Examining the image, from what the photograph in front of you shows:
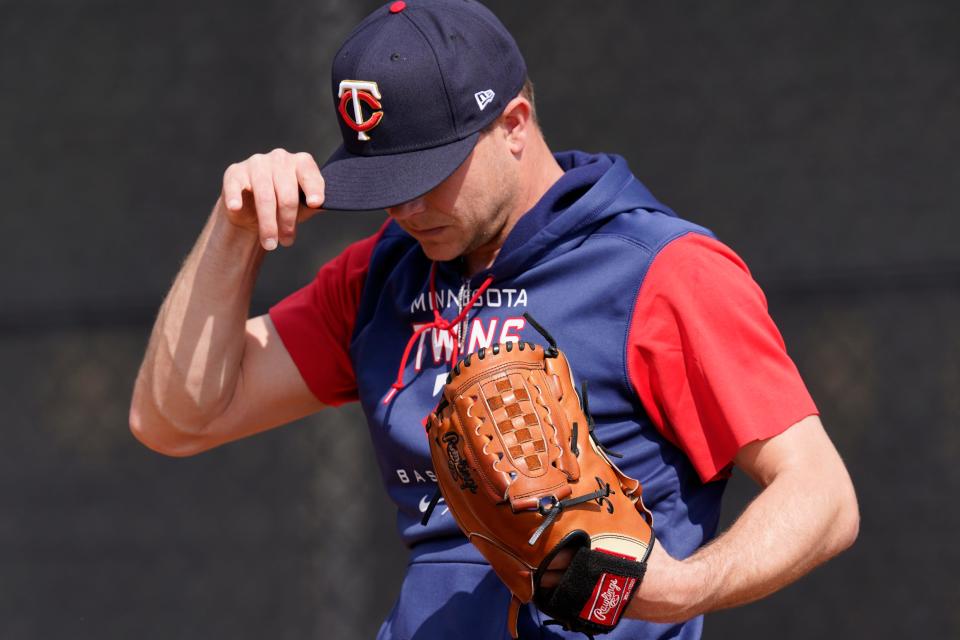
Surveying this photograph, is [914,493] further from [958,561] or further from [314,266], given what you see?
[314,266]

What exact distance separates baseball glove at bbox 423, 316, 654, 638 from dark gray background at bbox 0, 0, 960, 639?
4.29ft

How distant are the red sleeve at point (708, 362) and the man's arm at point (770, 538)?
0.10 ft

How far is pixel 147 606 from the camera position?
288cm

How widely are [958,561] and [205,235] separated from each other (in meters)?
1.55

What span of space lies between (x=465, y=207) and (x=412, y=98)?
0.15m

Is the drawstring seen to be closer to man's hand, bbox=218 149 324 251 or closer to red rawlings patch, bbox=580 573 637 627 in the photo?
man's hand, bbox=218 149 324 251

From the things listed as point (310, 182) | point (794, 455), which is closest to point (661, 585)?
point (794, 455)

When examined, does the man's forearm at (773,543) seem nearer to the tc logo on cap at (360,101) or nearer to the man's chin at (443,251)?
the man's chin at (443,251)

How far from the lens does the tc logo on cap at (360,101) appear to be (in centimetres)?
152

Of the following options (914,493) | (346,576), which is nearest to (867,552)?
(914,493)

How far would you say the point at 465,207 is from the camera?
1.55 meters

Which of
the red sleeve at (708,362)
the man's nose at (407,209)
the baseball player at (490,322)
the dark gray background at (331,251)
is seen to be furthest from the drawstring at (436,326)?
the dark gray background at (331,251)

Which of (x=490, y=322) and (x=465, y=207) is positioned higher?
(x=465, y=207)

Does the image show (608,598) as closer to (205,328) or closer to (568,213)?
(568,213)
